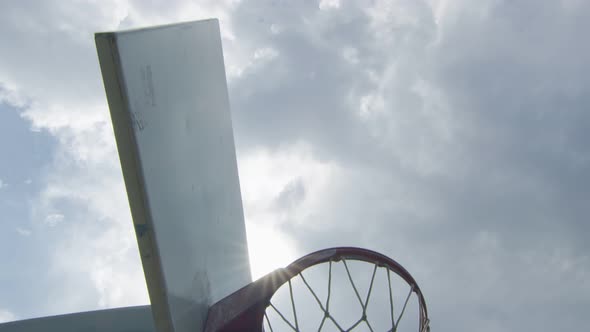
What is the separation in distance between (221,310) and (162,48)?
8.45ft

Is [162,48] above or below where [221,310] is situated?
above

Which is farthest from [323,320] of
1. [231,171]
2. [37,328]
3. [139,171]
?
[37,328]

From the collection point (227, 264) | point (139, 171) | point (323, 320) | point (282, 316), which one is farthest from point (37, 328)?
point (139, 171)

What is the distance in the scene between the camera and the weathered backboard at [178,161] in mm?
2404

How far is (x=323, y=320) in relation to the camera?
4.57 m

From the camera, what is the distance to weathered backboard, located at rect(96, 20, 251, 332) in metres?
2.40

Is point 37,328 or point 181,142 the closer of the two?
point 181,142

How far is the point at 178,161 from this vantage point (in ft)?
10.7

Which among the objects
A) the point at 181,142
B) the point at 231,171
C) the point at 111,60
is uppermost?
the point at 231,171

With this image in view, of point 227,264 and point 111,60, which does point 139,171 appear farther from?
point 227,264

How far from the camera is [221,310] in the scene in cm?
405

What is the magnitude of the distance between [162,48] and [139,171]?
0.95 metres

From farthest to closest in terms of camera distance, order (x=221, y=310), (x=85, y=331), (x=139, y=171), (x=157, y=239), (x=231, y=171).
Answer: (x=85, y=331), (x=231, y=171), (x=221, y=310), (x=157, y=239), (x=139, y=171)

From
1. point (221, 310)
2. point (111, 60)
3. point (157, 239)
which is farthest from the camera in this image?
point (221, 310)
